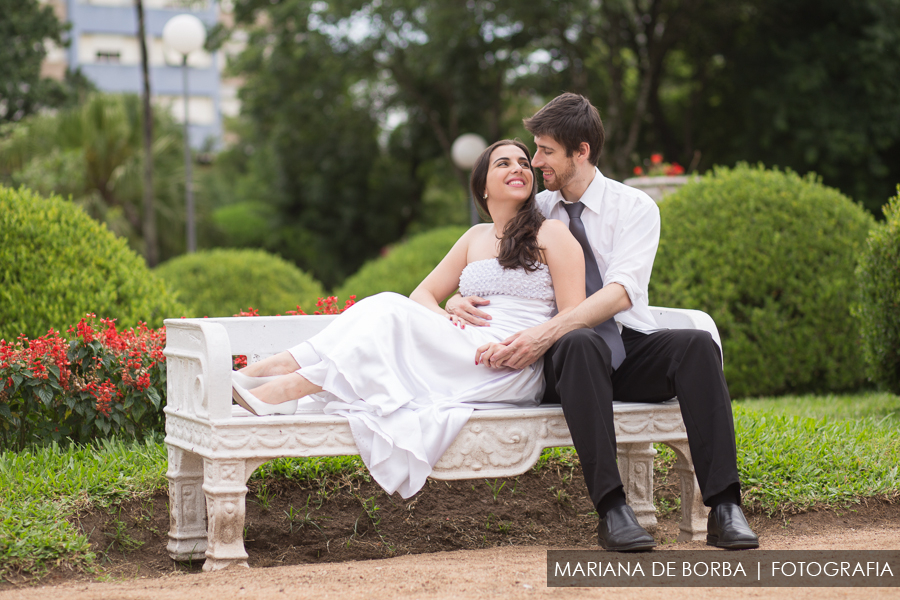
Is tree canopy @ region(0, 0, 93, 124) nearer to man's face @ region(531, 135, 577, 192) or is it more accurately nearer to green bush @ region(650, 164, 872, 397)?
green bush @ region(650, 164, 872, 397)

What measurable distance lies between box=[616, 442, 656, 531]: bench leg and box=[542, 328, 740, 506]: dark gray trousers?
471 mm

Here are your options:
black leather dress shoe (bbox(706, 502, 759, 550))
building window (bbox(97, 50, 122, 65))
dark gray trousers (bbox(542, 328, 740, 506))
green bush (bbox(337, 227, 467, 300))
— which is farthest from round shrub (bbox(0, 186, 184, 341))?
building window (bbox(97, 50, 122, 65))

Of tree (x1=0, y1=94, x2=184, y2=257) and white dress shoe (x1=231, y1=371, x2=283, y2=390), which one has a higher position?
tree (x1=0, y1=94, x2=184, y2=257)

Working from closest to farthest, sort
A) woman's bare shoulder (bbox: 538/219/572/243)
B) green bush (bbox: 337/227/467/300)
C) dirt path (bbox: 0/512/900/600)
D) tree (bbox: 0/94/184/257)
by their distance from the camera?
dirt path (bbox: 0/512/900/600), woman's bare shoulder (bbox: 538/219/572/243), green bush (bbox: 337/227/467/300), tree (bbox: 0/94/184/257)

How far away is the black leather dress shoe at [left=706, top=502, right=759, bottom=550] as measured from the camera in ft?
10.1

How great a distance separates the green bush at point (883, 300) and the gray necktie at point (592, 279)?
8.35 ft

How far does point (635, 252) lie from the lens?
3.57 meters

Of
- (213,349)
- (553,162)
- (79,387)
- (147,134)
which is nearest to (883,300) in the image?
(553,162)

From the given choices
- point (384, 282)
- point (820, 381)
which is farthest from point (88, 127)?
point (820, 381)

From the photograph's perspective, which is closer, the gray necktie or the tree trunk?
the gray necktie

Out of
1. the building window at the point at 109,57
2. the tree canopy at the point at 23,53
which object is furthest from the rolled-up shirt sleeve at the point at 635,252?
the building window at the point at 109,57

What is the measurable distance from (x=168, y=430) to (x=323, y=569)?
915 millimetres

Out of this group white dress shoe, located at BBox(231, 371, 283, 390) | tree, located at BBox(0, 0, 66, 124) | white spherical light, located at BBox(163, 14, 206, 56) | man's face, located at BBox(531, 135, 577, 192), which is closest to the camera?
white dress shoe, located at BBox(231, 371, 283, 390)

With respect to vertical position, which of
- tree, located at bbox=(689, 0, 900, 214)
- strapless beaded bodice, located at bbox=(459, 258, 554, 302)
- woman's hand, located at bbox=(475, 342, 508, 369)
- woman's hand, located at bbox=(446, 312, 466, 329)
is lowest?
woman's hand, located at bbox=(475, 342, 508, 369)
